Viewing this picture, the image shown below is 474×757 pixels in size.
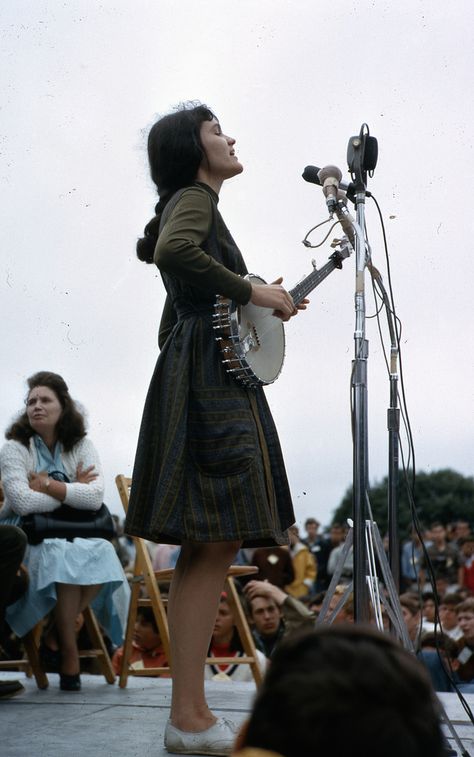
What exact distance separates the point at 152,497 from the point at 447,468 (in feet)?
160

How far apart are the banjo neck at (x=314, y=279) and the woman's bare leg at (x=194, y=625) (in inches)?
30.1

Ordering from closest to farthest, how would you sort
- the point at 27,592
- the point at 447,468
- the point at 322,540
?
the point at 27,592 → the point at 322,540 → the point at 447,468

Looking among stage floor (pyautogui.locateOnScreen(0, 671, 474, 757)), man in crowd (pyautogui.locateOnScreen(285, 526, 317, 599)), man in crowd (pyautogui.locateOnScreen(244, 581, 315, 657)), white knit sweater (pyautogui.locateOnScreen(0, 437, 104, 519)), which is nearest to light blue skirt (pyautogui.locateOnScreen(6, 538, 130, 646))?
white knit sweater (pyautogui.locateOnScreen(0, 437, 104, 519))

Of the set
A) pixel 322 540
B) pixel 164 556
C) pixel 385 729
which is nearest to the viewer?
pixel 385 729

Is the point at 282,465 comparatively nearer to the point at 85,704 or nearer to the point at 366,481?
the point at 366,481

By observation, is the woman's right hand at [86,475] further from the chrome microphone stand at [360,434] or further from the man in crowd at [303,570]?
the man in crowd at [303,570]

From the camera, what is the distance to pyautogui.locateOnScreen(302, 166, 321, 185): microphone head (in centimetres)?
307

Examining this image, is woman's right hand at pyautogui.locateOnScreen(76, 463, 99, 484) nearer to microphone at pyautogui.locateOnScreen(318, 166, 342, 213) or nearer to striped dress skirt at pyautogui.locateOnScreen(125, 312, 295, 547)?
striped dress skirt at pyautogui.locateOnScreen(125, 312, 295, 547)

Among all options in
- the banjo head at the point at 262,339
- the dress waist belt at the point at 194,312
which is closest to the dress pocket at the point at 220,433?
the banjo head at the point at 262,339

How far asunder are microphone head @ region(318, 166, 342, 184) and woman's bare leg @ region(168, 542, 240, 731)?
119cm

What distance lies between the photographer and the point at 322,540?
10211 mm

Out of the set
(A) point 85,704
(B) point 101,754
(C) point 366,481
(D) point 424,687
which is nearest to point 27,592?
(A) point 85,704

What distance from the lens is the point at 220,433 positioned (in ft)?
8.10

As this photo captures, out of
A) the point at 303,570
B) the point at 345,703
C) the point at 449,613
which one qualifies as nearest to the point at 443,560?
the point at 303,570
